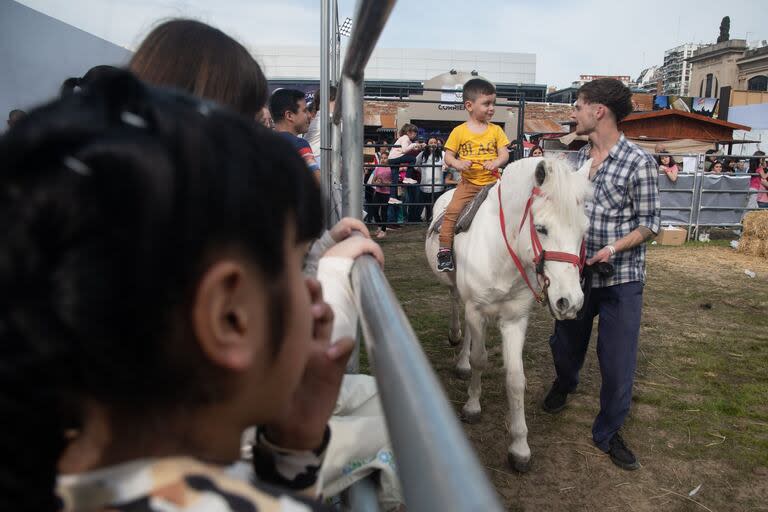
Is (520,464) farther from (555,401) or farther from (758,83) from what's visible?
(758,83)

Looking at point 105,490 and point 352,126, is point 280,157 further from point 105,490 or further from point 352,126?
point 352,126

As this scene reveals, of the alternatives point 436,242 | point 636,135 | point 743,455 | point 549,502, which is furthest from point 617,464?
point 636,135

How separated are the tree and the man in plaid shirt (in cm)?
7533

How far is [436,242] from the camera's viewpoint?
4.43 m

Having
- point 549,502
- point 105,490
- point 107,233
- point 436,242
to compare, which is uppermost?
point 107,233

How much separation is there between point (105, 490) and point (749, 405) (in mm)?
4507

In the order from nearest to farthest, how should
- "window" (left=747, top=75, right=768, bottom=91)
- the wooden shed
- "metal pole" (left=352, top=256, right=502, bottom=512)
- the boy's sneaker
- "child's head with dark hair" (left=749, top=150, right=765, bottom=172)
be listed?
"metal pole" (left=352, top=256, right=502, bottom=512)
the boy's sneaker
"child's head with dark hair" (left=749, top=150, right=765, bottom=172)
the wooden shed
"window" (left=747, top=75, right=768, bottom=91)

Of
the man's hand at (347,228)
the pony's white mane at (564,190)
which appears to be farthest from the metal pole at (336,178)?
the pony's white mane at (564,190)

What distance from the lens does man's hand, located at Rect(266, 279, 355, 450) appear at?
0.80 m

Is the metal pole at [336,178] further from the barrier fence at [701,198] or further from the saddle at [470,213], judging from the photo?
the barrier fence at [701,198]

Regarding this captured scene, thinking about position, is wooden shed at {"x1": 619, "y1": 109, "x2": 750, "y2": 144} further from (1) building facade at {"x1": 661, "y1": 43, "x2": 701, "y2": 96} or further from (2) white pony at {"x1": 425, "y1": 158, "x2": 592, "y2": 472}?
(1) building facade at {"x1": 661, "y1": 43, "x2": 701, "y2": 96}

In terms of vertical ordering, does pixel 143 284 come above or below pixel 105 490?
above

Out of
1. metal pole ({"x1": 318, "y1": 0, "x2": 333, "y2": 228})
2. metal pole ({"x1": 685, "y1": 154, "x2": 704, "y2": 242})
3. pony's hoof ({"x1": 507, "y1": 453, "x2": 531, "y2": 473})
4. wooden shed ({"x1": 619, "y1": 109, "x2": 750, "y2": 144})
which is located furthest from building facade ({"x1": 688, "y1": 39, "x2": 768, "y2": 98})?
metal pole ({"x1": 318, "y1": 0, "x2": 333, "y2": 228})

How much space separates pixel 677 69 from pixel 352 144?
129m
